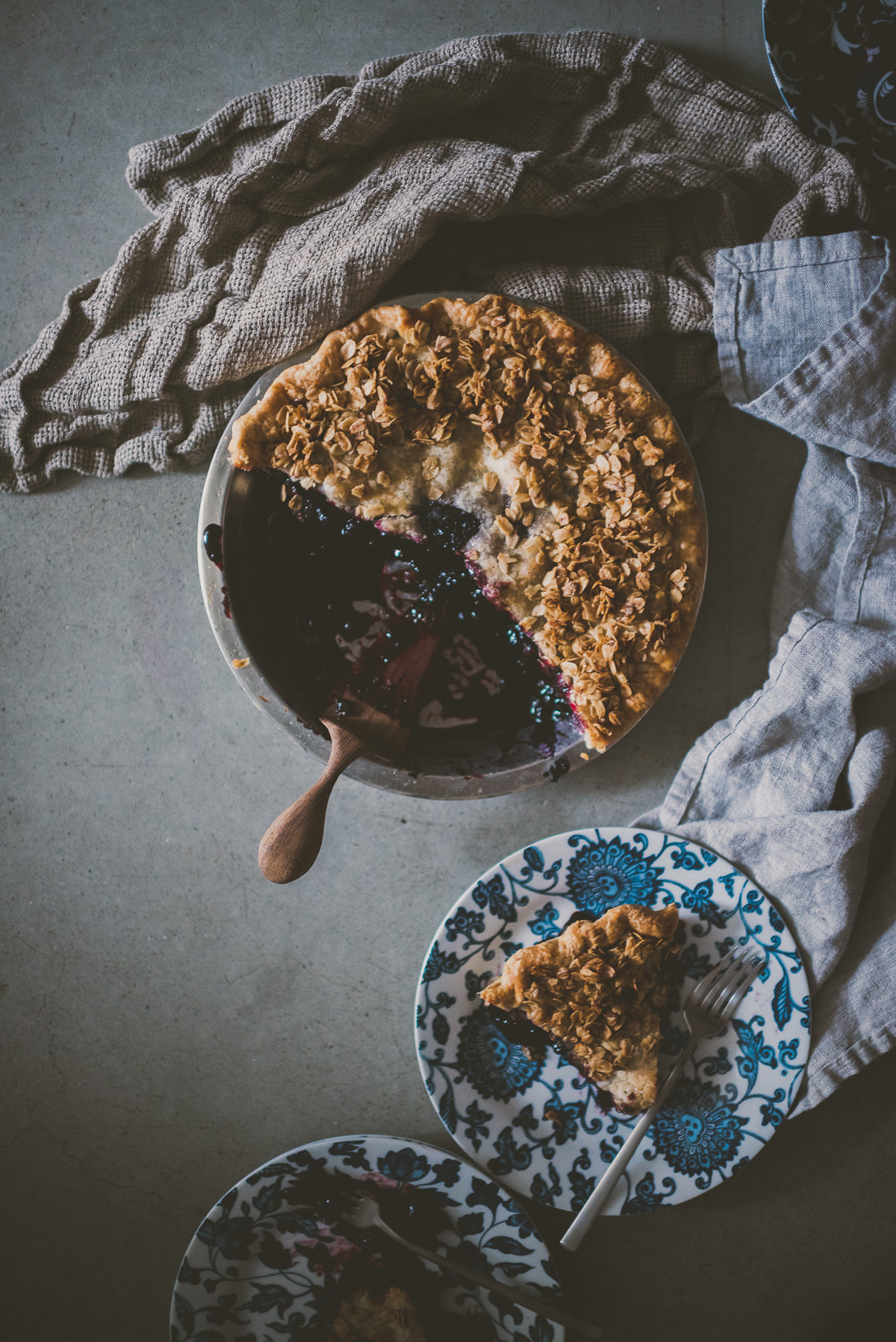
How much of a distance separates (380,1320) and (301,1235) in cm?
25

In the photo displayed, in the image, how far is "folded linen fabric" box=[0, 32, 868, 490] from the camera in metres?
1.73

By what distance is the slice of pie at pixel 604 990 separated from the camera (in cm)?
174

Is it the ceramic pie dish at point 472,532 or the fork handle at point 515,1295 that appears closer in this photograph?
the ceramic pie dish at point 472,532

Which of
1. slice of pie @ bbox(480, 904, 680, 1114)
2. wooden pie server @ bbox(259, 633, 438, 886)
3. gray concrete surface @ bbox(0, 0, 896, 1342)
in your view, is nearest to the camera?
wooden pie server @ bbox(259, 633, 438, 886)

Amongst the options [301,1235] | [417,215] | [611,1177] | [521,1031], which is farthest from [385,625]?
[301,1235]

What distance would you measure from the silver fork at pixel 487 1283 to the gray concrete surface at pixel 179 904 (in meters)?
0.18

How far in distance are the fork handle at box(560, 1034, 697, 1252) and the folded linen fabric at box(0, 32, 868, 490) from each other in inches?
64.6

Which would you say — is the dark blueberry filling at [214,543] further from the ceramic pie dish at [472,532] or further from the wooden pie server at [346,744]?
the wooden pie server at [346,744]

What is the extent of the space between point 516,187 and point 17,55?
1327 mm

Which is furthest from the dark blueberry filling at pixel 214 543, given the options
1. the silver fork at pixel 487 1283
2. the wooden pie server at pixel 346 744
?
the silver fork at pixel 487 1283

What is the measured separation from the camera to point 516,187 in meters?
1.71

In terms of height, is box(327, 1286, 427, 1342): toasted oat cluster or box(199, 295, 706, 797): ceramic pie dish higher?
box(199, 295, 706, 797): ceramic pie dish

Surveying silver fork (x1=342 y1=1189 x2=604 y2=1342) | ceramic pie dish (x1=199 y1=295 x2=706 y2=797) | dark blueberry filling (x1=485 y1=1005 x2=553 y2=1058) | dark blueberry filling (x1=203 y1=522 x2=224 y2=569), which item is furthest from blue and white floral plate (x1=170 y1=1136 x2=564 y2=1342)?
dark blueberry filling (x1=203 y1=522 x2=224 y2=569)

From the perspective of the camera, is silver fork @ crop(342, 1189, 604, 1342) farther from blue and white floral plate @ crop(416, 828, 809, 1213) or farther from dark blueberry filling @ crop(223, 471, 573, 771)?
dark blueberry filling @ crop(223, 471, 573, 771)
